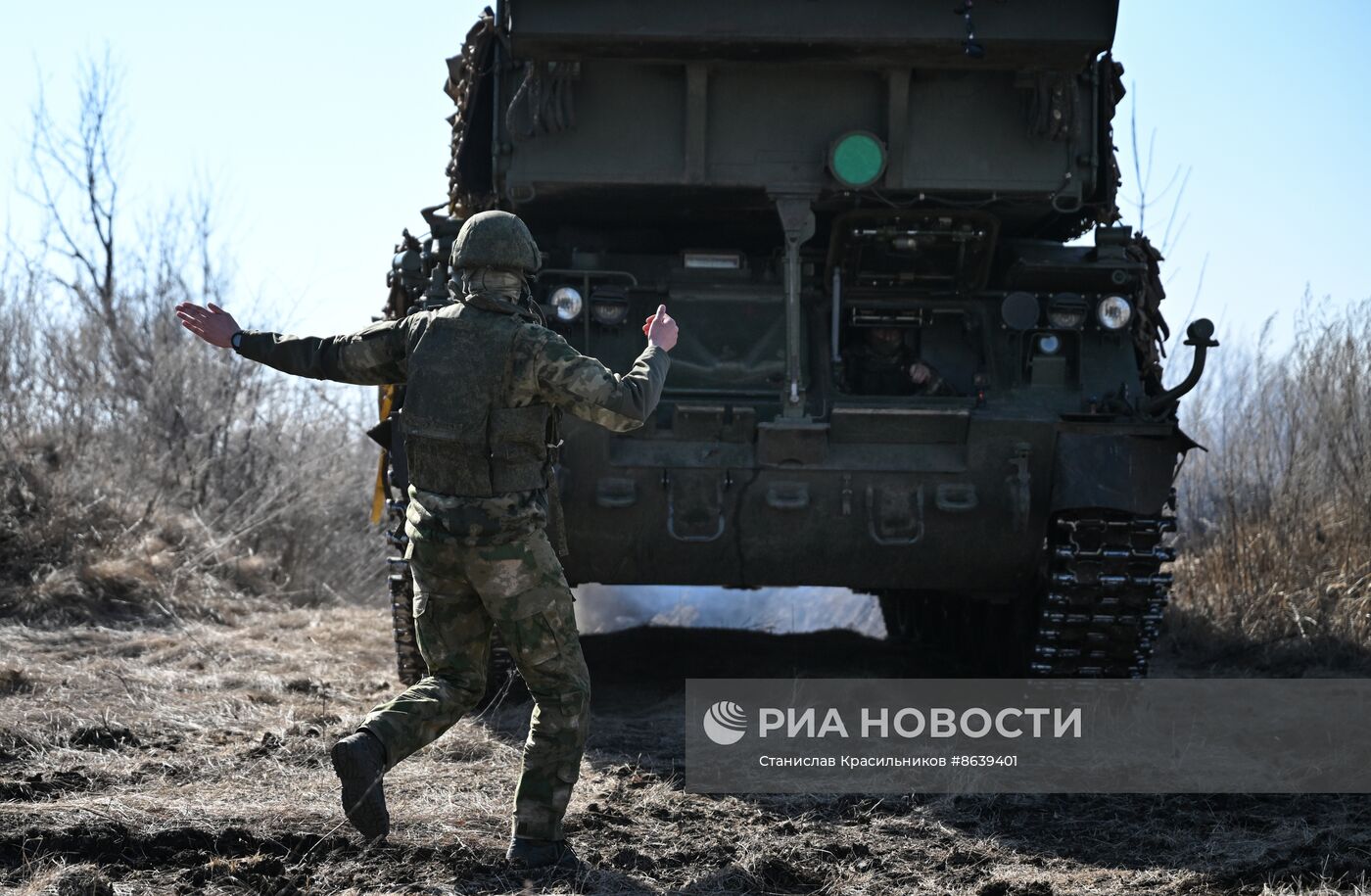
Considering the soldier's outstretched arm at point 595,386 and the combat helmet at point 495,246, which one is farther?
the combat helmet at point 495,246

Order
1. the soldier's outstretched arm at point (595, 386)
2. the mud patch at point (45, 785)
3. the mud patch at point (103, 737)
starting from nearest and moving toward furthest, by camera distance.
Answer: the soldier's outstretched arm at point (595, 386)
the mud patch at point (45, 785)
the mud patch at point (103, 737)

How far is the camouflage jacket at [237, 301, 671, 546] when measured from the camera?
4.30m

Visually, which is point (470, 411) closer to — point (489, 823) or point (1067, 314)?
point (489, 823)

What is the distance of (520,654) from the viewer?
4410 millimetres

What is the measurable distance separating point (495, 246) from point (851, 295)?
3.17 meters

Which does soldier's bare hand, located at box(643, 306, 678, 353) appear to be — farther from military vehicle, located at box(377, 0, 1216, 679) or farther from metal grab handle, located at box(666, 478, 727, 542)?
metal grab handle, located at box(666, 478, 727, 542)

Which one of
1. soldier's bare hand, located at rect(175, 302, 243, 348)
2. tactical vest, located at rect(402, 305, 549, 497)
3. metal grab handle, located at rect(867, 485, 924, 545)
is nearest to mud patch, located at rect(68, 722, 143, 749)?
soldier's bare hand, located at rect(175, 302, 243, 348)

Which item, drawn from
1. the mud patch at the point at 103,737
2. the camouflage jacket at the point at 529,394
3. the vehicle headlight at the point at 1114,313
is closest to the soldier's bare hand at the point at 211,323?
the camouflage jacket at the point at 529,394

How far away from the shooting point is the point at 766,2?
6.72 meters

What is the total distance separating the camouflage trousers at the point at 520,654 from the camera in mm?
4355

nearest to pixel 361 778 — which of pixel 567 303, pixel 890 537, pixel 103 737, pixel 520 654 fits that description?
pixel 520 654

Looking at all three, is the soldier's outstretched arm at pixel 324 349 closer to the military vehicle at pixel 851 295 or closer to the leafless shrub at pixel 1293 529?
the military vehicle at pixel 851 295

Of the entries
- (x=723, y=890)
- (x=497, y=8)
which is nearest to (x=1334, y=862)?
(x=723, y=890)

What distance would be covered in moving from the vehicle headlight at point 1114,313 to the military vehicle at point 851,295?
1 centimetres
